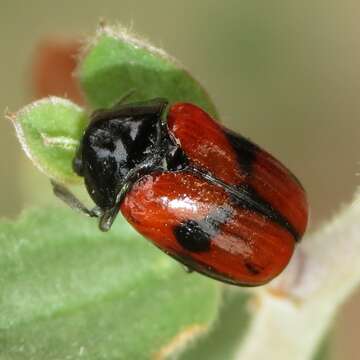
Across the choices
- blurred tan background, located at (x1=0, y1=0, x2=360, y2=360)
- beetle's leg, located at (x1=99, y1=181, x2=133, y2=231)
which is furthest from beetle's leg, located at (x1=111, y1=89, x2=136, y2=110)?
blurred tan background, located at (x1=0, y1=0, x2=360, y2=360)

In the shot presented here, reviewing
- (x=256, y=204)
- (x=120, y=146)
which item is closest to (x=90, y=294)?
(x=120, y=146)

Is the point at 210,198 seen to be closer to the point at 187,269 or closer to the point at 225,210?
the point at 225,210

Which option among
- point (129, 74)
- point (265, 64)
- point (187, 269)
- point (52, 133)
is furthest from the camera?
point (265, 64)

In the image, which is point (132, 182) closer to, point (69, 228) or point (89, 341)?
point (69, 228)

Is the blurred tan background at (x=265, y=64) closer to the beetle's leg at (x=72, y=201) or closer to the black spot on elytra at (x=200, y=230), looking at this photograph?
the beetle's leg at (x=72, y=201)

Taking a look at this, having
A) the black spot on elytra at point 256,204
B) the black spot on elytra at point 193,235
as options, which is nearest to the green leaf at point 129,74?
the black spot on elytra at point 256,204

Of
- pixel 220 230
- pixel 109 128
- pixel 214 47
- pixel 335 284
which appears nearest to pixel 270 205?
pixel 220 230

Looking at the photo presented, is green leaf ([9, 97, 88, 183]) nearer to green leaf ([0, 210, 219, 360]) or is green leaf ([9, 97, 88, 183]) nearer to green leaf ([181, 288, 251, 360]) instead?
green leaf ([0, 210, 219, 360])
